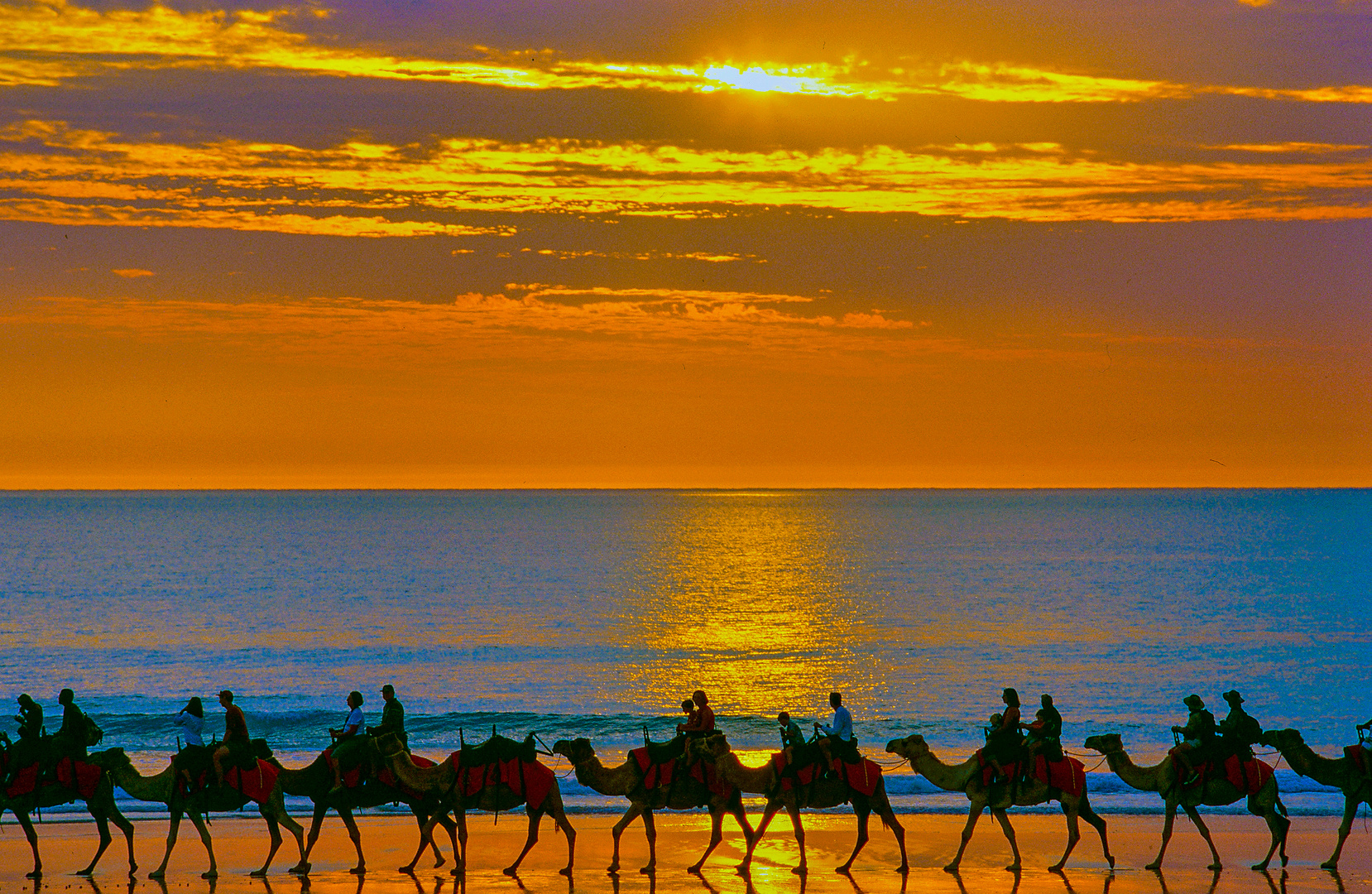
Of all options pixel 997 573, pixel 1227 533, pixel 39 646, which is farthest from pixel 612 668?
pixel 1227 533

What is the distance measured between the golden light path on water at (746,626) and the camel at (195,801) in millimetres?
21182

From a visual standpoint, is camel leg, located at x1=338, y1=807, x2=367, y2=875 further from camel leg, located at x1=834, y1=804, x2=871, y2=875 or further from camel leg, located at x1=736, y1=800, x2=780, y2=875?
camel leg, located at x1=834, y1=804, x2=871, y2=875

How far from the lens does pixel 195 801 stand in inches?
612

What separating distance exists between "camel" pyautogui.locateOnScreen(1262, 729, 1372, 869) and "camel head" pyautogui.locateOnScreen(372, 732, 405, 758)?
35.0 ft

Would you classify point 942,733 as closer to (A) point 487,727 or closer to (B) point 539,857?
(A) point 487,727

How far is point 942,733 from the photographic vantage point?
31.8m

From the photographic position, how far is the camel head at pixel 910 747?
16.3 m

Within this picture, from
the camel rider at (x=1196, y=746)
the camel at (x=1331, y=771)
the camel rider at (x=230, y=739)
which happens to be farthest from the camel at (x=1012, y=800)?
the camel rider at (x=230, y=739)

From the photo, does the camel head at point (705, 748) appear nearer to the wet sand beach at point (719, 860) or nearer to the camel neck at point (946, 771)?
the wet sand beach at point (719, 860)

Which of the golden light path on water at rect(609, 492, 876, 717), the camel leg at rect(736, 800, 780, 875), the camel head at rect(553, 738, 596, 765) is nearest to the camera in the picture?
the camel leg at rect(736, 800, 780, 875)

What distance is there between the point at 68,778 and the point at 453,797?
4.66 m

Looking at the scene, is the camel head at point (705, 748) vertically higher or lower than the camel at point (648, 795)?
higher

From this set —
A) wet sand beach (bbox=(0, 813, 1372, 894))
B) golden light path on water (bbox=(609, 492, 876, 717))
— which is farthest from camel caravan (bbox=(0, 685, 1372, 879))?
golden light path on water (bbox=(609, 492, 876, 717))

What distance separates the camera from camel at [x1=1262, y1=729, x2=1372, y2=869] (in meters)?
15.8
